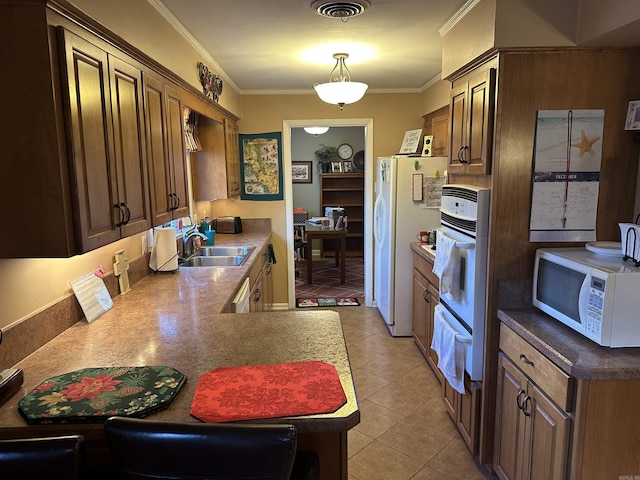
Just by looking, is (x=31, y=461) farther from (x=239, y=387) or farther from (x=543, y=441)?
(x=543, y=441)

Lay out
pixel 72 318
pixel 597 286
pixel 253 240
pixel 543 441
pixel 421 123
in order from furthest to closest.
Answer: pixel 421 123, pixel 253 240, pixel 72 318, pixel 543 441, pixel 597 286

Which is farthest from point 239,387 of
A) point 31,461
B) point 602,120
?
point 602,120

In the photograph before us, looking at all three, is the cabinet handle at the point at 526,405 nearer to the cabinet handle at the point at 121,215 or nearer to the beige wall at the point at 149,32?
the cabinet handle at the point at 121,215

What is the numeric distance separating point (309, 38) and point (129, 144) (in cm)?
146

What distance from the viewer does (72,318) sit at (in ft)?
6.25

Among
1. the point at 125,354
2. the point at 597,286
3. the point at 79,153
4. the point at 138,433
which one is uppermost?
the point at 79,153

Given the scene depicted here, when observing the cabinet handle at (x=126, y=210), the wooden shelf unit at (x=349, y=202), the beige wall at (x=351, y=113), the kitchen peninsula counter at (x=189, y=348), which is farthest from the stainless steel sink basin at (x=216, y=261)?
the wooden shelf unit at (x=349, y=202)

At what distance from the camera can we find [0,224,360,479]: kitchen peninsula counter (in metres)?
1.22

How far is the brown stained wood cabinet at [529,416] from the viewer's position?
1.62 metres

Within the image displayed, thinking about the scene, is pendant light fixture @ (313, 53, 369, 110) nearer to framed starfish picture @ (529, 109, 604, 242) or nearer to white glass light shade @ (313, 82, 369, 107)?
white glass light shade @ (313, 82, 369, 107)

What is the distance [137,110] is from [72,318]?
37.6 inches

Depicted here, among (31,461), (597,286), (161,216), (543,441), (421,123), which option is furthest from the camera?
(421,123)

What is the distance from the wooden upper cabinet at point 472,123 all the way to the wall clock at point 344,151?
522 centimetres

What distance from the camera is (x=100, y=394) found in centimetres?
131
